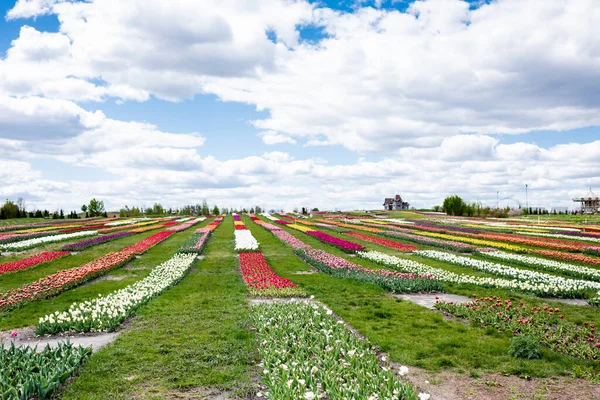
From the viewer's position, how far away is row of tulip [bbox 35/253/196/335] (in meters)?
10.4

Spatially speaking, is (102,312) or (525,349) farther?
(102,312)

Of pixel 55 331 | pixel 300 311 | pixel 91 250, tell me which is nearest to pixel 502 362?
pixel 300 311

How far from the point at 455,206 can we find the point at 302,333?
277 ft

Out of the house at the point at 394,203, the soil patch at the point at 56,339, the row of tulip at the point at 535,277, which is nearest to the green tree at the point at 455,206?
Answer: the house at the point at 394,203

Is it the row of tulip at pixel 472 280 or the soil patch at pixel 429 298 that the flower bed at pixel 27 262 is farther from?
the soil patch at pixel 429 298

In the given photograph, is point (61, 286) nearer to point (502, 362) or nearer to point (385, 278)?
point (385, 278)

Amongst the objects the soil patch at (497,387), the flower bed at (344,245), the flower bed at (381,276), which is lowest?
the soil patch at (497,387)

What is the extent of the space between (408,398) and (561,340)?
17.3 ft

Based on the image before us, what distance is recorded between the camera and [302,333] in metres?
9.01

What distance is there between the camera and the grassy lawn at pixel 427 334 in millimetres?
7949


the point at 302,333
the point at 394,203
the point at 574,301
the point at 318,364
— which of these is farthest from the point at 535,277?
the point at 394,203

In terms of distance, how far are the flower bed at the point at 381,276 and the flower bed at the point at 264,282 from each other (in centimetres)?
273

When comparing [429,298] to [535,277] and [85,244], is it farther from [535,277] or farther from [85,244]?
[85,244]

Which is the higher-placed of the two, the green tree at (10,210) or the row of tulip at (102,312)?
the green tree at (10,210)
